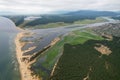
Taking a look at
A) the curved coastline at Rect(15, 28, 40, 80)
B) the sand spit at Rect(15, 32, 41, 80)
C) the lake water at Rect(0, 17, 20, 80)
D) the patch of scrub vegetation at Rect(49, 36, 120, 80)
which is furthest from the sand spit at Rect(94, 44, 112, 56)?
the lake water at Rect(0, 17, 20, 80)

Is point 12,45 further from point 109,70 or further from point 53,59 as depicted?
point 109,70

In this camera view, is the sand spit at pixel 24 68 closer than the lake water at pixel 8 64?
Yes

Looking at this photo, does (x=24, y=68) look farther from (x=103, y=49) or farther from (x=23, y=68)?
(x=103, y=49)

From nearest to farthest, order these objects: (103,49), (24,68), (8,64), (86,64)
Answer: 1. (86,64)
2. (24,68)
3. (8,64)
4. (103,49)

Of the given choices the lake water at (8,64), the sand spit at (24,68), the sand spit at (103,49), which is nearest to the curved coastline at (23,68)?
the sand spit at (24,68)

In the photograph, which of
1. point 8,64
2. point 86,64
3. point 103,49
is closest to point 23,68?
point 8,64

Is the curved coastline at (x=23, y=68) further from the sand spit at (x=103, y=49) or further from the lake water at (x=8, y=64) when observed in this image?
the sand spit at (x=103, y=49)

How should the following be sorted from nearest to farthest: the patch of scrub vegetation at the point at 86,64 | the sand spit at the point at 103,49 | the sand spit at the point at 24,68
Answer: the patch of scrub vegetation at the point at 86,64
the sand spit at the point at 24,68
the sand spit at the point at 103,49

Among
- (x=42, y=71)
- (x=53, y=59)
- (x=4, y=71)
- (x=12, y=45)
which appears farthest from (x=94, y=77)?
(x=12, y=45)

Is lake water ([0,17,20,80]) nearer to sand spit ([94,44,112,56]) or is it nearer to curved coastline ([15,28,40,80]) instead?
curved coastline ([15,28,40,80])
